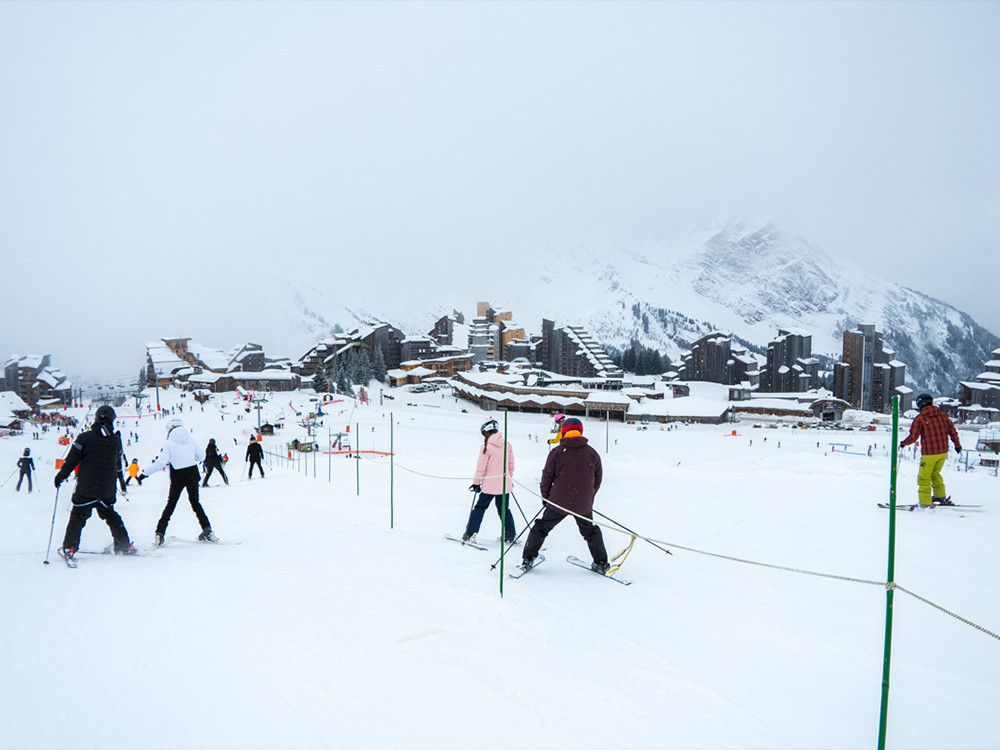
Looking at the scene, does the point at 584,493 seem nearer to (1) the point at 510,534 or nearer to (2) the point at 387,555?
(1) the point at 510,534

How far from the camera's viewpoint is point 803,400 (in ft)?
187

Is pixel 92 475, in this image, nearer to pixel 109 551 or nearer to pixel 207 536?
pixel 109 551

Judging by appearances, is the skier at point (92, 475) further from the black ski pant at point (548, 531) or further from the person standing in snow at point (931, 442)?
the person standing in snow at point (931, 442)

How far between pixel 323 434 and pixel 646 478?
30804mm

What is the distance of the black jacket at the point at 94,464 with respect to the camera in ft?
18.0

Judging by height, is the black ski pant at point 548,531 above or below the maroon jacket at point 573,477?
below

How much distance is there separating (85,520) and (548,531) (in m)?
4.73

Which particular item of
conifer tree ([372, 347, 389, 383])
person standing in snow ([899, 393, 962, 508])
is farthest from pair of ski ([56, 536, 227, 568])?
conifer tree ([372, 347, 389, 383])

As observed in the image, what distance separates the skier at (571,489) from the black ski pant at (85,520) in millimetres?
4408

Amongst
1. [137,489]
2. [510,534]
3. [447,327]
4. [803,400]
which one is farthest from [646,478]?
[447,327]

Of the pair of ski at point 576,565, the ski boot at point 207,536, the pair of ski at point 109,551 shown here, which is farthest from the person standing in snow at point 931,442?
the pair of ski at point 109,551

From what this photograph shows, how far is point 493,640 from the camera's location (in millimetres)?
3717

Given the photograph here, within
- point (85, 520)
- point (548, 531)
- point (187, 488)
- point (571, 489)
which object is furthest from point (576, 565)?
point (85, 520)

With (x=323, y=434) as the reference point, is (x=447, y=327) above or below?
above
